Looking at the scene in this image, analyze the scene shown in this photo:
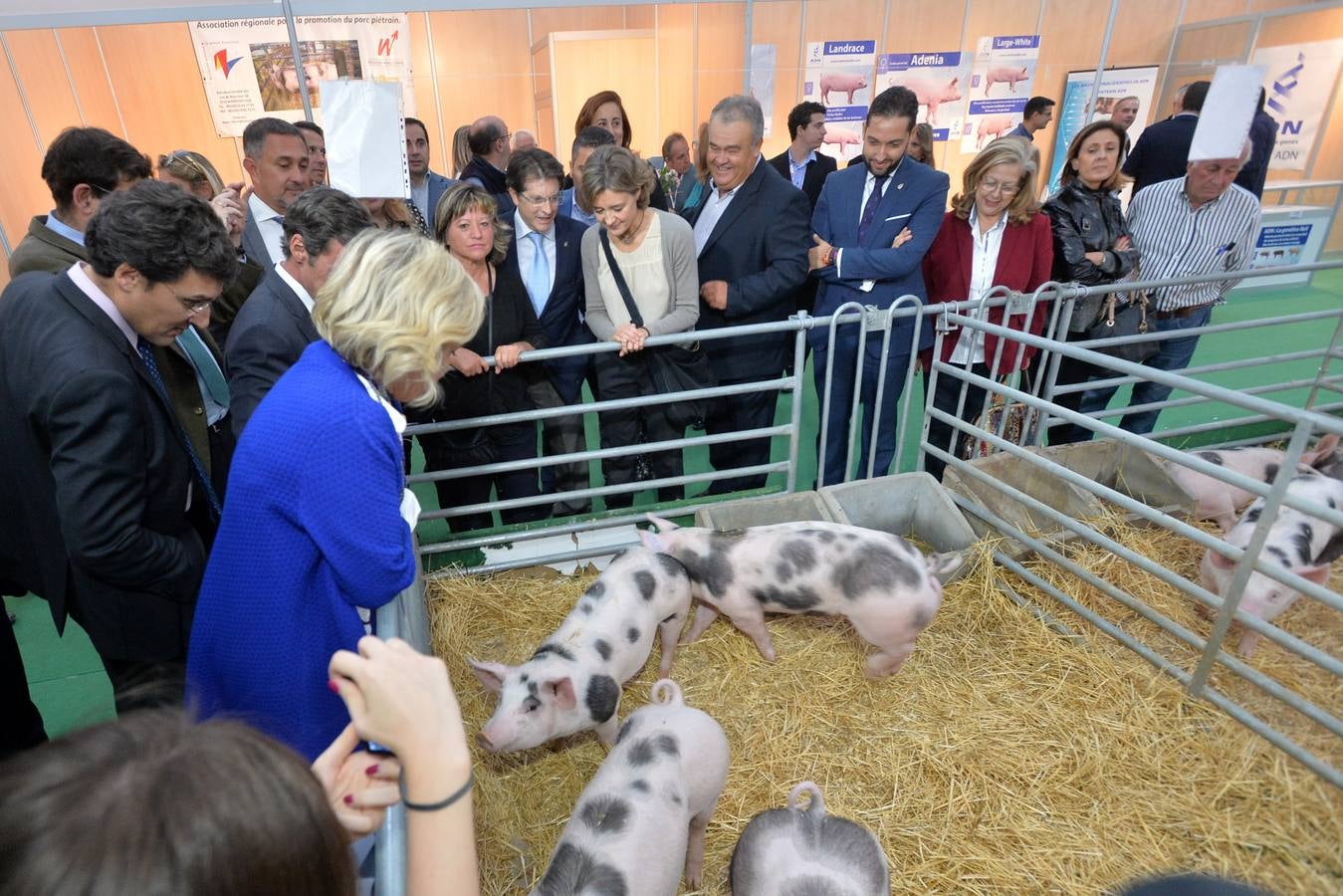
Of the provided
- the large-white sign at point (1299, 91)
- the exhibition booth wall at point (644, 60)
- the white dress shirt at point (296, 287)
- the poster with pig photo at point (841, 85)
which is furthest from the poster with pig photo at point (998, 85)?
the white dress shirt at point (296, 287)

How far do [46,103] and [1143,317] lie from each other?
32.0 feet

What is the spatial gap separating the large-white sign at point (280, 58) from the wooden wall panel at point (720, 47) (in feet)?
11.3

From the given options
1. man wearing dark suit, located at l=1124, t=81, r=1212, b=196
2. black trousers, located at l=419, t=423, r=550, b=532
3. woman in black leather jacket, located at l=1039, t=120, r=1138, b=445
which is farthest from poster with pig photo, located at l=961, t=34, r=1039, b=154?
black trousers, located at l=419, t=423, r=550, b=532

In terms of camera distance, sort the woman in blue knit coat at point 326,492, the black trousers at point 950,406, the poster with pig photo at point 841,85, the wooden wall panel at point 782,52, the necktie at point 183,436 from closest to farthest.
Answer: the woman in blue knit coat at point 326,492 < the necktie at point 183,436 < the black trousers at point 950,406 < the wooden wall panel at point 782,52 < the poster with pig photo at point 841,85

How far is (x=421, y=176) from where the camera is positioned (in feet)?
16.3

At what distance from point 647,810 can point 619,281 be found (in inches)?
92.1

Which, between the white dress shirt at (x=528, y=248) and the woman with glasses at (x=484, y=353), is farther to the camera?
the white dress shirt at (x=528, y=248)

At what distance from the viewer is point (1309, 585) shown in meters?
2.10

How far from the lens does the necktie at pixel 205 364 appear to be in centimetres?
255

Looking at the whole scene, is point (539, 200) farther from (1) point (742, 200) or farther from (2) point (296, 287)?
(2) point (296, 287)

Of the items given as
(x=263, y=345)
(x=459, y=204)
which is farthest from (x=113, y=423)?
(x=459, y=204)

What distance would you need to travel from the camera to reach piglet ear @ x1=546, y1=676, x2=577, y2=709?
2.21 meters

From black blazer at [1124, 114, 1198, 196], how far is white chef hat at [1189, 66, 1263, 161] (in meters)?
2.65

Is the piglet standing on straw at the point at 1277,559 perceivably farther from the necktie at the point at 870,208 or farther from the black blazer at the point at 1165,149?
the black blazer at the point at 1165,149
